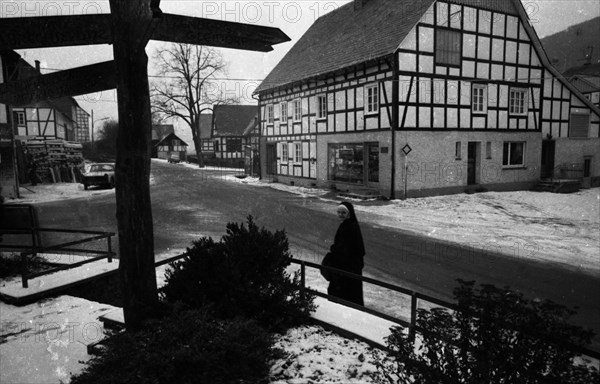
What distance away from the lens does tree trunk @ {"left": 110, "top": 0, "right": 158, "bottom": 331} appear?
11.8ft

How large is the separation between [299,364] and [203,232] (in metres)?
8.81

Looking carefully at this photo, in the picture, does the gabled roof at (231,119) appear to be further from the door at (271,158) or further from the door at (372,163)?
the door at (372,163)

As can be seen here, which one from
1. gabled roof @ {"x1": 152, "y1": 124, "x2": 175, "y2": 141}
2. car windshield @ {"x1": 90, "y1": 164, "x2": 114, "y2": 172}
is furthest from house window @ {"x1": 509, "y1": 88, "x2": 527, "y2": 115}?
gabled roof @ {"x1": 152, "y1": 124, "x2": 175, "y2": 141}

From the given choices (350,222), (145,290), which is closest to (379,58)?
(350,222)

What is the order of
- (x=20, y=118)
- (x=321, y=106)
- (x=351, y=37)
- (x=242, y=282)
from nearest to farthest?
(x=242, y=282) → (x=351, y=37) → (x=321, y=106) → (x=20, y=118)

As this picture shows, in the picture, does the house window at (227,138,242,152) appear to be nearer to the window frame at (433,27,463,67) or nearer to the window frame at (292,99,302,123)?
the window frame at (292,99,302,123)

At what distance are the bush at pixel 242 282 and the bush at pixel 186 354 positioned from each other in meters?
0.58

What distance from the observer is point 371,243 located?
10852mm

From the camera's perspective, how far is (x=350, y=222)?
19.1ft

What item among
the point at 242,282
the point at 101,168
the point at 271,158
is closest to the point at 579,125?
the point at 271,158

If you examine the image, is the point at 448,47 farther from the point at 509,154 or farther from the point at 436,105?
the point at 509,154

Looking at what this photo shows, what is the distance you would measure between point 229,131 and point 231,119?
2297 millimetres

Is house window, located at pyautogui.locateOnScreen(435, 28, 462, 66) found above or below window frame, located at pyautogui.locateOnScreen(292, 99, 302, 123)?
above

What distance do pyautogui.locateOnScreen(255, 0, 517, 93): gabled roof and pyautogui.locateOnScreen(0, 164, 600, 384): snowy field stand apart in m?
7.29
